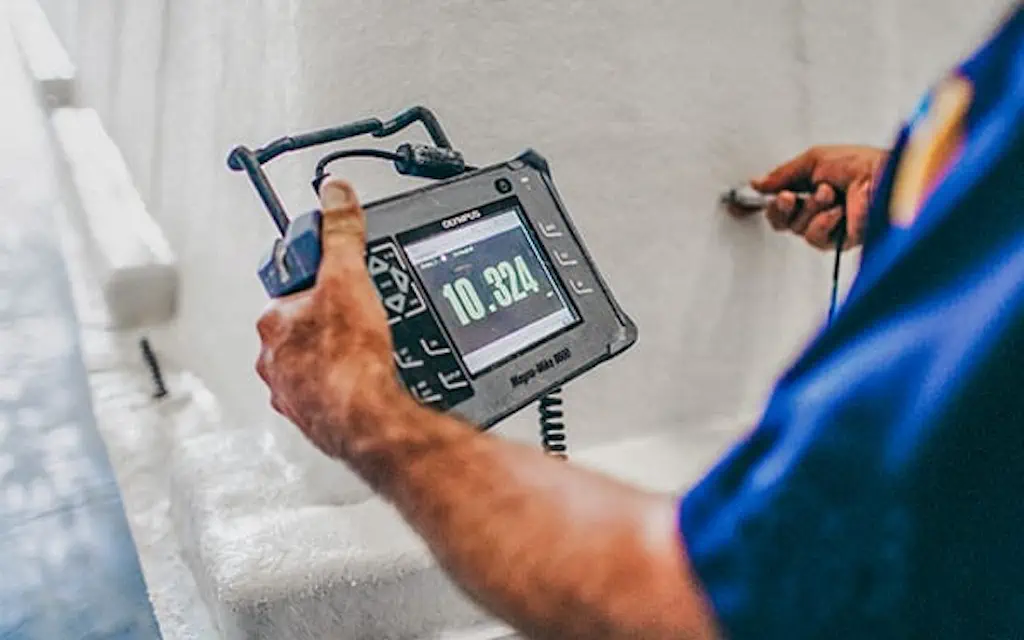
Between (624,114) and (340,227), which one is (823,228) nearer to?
(624,114)

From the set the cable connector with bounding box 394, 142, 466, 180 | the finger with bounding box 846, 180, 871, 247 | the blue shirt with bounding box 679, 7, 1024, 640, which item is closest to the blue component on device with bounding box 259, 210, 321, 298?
the cable connector with bounding box 394, 142, 466, 180

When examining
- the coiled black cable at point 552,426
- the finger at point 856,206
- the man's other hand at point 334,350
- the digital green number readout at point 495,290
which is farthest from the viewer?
the finger at point 856,206

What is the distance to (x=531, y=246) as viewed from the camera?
748 millimetres

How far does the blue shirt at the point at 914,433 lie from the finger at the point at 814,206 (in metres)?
0.56

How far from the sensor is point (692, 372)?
1.08 metres

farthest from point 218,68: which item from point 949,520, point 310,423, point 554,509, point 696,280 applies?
point 949,520

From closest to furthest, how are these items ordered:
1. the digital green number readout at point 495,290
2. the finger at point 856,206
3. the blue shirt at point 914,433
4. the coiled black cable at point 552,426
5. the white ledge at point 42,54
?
the blue shirt at point 914,433
the digital green number readout at point 495,290
the coiled black cable at point 552,426
the finger at point 856,206
the white ledge at point 42,54

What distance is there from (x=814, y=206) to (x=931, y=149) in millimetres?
584

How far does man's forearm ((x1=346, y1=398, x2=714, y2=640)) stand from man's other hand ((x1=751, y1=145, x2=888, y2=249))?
51 centimetres

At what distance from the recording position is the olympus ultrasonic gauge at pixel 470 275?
67 centimetres

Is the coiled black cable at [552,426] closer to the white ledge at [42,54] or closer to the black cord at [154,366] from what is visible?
the black cord at [154,366]

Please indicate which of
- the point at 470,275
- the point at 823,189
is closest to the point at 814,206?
the point at 823,189

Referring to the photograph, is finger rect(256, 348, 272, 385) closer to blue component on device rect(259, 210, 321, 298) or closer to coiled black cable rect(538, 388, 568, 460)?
blue component on device rect(259, 210, 321, 298)

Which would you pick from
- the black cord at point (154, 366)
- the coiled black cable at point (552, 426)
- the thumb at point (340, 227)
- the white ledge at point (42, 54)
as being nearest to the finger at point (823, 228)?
the coiled black cable at point (552, 426)
